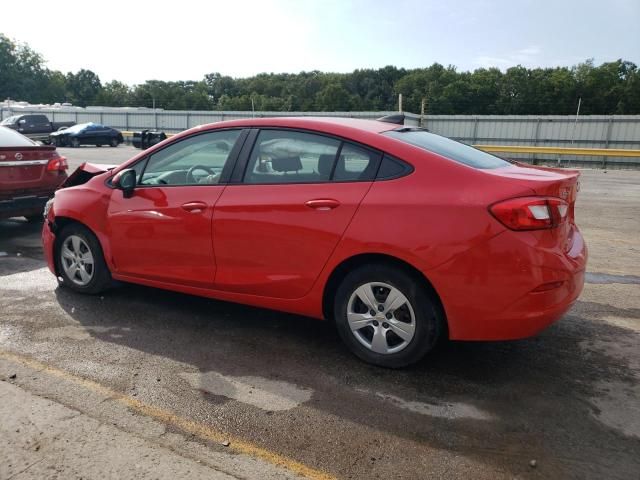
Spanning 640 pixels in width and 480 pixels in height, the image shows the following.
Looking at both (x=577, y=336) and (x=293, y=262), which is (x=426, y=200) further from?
(x=577, y=336)

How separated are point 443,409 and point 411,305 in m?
0.65

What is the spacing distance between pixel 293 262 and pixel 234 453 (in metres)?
1.42

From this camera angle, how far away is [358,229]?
3.43m

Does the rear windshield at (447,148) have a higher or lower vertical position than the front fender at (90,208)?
higher

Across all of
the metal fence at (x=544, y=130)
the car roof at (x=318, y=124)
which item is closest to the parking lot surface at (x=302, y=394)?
the car roof at (x=318, y=124)

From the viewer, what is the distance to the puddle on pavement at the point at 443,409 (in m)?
3.00

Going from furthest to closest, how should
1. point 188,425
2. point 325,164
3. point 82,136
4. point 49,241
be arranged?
1. point 82,136
2. point 49,241
3. point 325,164
4. point 188,425

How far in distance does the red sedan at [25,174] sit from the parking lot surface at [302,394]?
286 centimetres

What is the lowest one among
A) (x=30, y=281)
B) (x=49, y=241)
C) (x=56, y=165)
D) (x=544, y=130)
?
(x=30, y=281)

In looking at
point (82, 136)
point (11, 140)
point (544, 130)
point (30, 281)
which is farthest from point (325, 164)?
point (82, 136)

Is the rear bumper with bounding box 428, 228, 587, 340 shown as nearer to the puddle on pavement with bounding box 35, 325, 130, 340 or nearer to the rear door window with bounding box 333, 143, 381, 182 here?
the rear door window with bounding box 333, 143, 381, 182

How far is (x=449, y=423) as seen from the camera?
115 inches

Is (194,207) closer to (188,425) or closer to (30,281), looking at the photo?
(188,425)

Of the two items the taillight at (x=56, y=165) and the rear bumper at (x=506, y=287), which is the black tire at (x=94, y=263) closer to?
the rear bumper at (x=506, y=287)
